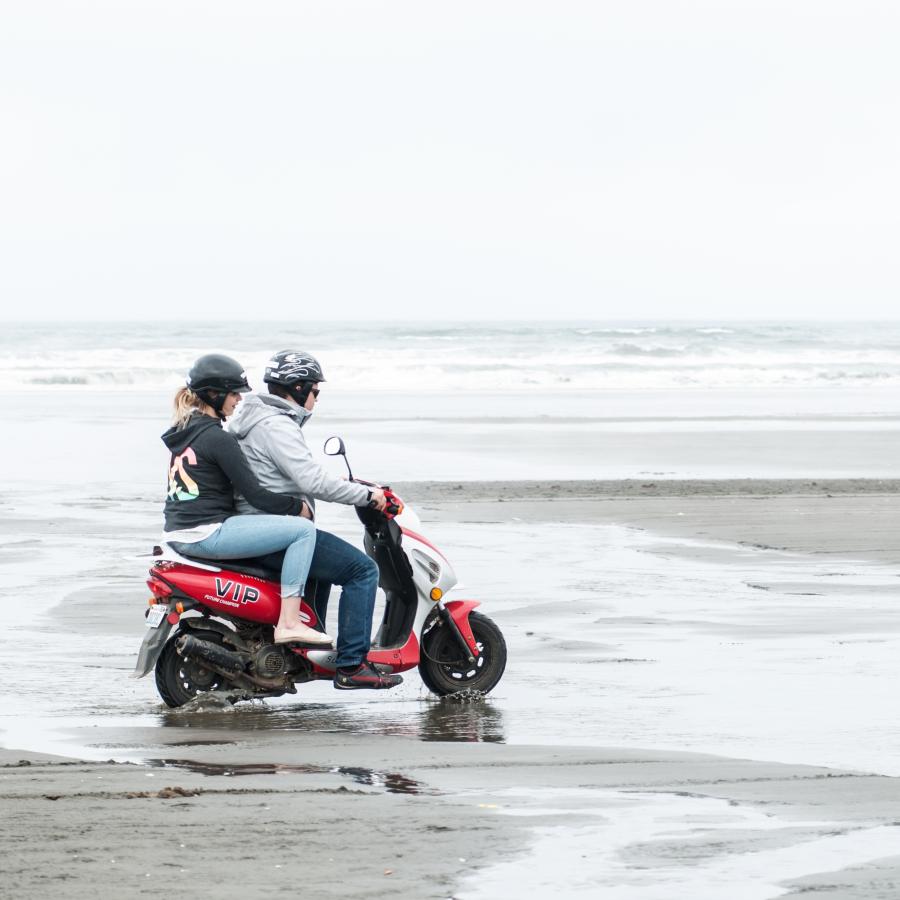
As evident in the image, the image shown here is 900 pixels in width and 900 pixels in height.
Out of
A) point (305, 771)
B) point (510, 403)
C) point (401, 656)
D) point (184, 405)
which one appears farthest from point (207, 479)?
point (510, 403)

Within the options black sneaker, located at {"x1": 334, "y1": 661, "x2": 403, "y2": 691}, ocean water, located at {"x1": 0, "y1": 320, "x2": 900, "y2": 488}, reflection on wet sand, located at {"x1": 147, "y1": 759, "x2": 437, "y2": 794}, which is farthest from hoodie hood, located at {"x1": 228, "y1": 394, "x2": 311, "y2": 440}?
ocean water, located at {"x1": 0, "y1": 320, "x2": 900, "y2": 488}

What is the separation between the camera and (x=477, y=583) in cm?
1191

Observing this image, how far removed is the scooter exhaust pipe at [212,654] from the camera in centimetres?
750

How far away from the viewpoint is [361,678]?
305 inches

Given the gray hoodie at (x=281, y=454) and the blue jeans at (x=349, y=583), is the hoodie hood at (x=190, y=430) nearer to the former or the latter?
the gray hoodie at (x=281, y=454)

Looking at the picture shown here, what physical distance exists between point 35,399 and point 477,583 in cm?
3197

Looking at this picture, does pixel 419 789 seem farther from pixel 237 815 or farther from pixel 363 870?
pixel 363 870

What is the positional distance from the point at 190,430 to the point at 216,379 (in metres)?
0.24

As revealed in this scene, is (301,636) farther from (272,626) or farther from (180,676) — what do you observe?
(180,676)

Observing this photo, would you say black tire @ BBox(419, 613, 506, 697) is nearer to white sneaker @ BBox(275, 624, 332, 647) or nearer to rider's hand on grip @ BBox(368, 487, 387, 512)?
white sneaker @ BBox(275, 624, 332, 647)

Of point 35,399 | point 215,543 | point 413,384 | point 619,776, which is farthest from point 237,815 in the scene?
point 413,384

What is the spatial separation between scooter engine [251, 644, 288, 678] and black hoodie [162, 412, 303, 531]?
59cm

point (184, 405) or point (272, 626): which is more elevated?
point (184, 405)

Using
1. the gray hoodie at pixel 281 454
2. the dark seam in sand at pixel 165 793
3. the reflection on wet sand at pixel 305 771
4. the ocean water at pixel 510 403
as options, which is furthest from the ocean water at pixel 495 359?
the dark seam in sand at pixel 165 793
